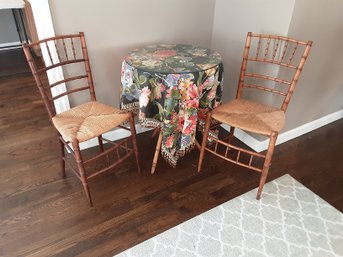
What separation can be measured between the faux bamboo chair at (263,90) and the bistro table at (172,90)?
0.17m

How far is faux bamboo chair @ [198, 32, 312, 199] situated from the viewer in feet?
5.71

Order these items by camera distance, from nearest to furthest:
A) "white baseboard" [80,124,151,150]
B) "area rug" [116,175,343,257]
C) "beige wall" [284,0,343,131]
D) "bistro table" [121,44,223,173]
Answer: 1. "area rug" [116,175,343,257]
2. "bistro table" [121,44,223,173]
3. "beige wall" [284,0,343,131]
4. "white baseboard" [80,124,151,150]

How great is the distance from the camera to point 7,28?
4309 millimetres

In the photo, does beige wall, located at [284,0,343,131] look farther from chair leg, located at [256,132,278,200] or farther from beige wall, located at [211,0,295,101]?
chair leg, located at [256,132,278,200]

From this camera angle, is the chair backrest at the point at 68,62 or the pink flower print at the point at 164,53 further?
the pink flower print at the point at 164,53

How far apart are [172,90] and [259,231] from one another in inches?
38.1

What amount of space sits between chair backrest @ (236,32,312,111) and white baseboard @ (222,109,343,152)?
1.43ft

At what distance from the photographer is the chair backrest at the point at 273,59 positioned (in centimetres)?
186

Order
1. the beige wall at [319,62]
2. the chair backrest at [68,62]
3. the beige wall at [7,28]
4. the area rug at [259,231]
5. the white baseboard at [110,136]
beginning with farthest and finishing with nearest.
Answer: the beige wall at [7,28] → the white baseboard at [110,136] → the beige wall at [319,62] → the chair backrest at [68,62] → the area rug at [259,231]

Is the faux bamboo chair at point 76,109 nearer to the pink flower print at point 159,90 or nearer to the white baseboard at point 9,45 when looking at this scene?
the pink flower print at point 159,90

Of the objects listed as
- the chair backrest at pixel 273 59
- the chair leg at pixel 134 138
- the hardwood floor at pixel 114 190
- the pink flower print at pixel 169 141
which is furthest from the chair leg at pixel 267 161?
the chair leg at pixel 134 138

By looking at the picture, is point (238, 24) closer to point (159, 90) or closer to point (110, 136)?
point (159, 90)

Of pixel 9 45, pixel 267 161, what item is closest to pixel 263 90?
pixel 267 161

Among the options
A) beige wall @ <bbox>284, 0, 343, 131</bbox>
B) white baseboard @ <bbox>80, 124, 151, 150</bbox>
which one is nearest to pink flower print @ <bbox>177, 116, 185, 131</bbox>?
white baseboard @ <bbox>80, 124, 151, 150</bbox>
